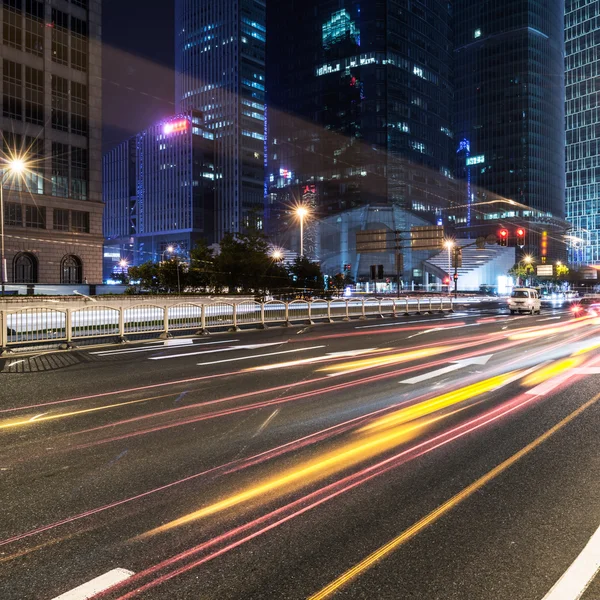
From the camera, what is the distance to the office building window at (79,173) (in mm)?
56844

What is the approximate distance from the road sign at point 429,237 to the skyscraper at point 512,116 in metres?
117

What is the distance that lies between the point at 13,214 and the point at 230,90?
128m

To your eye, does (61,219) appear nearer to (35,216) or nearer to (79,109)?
(35,216)

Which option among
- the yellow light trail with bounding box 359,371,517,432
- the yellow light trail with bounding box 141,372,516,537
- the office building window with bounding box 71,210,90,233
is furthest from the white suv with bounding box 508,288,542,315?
the office building window with bounding box 71,210,90,233

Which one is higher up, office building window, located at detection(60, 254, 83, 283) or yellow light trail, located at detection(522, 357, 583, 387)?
office building window, located at detection(60, 254, 83, 283)

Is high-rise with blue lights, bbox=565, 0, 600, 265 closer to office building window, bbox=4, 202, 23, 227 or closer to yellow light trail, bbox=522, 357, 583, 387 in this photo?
office building window, bbox=4, 202, 23, 227

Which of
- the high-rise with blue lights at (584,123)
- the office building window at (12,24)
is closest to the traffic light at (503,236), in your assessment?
the office building window at (12,24)

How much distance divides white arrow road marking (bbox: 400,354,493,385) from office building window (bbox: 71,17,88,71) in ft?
201

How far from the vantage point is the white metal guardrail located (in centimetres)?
1532

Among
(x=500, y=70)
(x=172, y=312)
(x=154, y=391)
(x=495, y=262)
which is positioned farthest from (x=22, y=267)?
(x=500, y=70)

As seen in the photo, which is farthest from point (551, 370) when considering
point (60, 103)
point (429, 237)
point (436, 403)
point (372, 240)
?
point (60, 103)

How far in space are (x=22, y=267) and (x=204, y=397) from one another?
51.2 m

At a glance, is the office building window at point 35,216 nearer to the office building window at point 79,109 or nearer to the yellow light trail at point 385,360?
the office building window at point 79,109

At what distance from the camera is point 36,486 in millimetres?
4566
